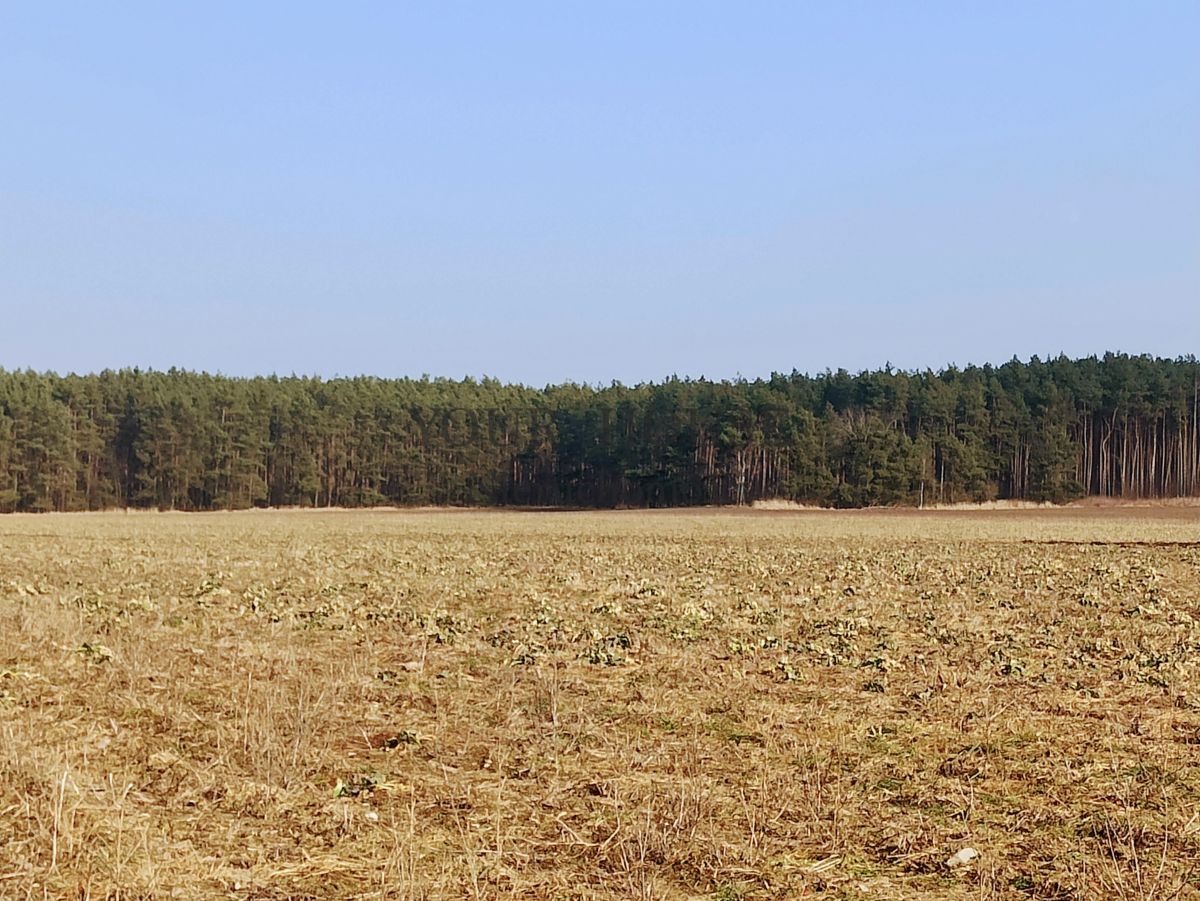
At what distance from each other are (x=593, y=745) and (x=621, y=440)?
343 feet

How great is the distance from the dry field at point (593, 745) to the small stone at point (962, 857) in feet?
0.23

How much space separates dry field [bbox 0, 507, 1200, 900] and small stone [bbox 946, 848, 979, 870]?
0.07m

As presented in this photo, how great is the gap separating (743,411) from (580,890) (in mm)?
99778

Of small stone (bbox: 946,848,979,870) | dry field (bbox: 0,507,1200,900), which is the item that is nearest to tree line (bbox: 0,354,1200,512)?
dry field (bbox: 0,507,1200,900)

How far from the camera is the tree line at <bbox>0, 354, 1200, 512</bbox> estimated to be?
10181cm

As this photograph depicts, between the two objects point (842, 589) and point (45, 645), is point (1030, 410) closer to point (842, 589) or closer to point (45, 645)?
point (842, 589)

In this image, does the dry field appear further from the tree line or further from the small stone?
the tree line

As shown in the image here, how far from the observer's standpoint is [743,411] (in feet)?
344

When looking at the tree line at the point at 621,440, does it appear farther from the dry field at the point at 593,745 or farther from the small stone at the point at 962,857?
the small stone at the point at 962,857

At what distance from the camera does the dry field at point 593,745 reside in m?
6.34

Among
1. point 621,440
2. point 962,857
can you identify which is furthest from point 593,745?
point 621,440

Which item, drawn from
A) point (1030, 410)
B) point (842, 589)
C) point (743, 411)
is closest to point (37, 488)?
point (743, 411)

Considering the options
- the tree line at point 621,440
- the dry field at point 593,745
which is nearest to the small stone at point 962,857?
the dry field at point 593,745

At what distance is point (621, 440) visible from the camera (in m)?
114
